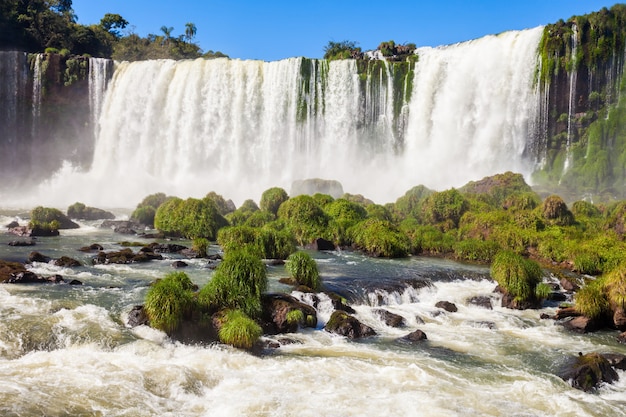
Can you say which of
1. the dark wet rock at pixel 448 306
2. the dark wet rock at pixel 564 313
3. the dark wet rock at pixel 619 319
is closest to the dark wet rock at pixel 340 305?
the dark wet rock at pixel 448 306

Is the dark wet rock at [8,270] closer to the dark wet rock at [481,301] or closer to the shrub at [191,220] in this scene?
the shrub at [191,220]

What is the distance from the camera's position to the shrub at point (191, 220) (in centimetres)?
2919

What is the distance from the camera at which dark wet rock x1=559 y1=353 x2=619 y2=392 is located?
11203 mm

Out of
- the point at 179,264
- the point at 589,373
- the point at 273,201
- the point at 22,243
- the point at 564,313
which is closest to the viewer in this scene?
the point at 589,373

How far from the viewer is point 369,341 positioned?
13.8 meters

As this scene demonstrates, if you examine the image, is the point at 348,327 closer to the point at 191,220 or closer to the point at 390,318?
the point at 390,318

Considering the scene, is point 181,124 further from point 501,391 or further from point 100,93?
point 501,391

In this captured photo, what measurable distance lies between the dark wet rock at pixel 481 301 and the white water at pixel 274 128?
111ft

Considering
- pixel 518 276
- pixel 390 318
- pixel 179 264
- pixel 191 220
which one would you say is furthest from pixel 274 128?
pixel 390 318

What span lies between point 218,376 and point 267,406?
167 cm

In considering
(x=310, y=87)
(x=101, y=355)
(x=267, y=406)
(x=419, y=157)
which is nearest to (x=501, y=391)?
(x=267, y=406)

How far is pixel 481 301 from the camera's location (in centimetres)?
1772

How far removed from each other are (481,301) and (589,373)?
6.40 meters

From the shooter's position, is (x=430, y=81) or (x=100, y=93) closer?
(x=430, y=81)
